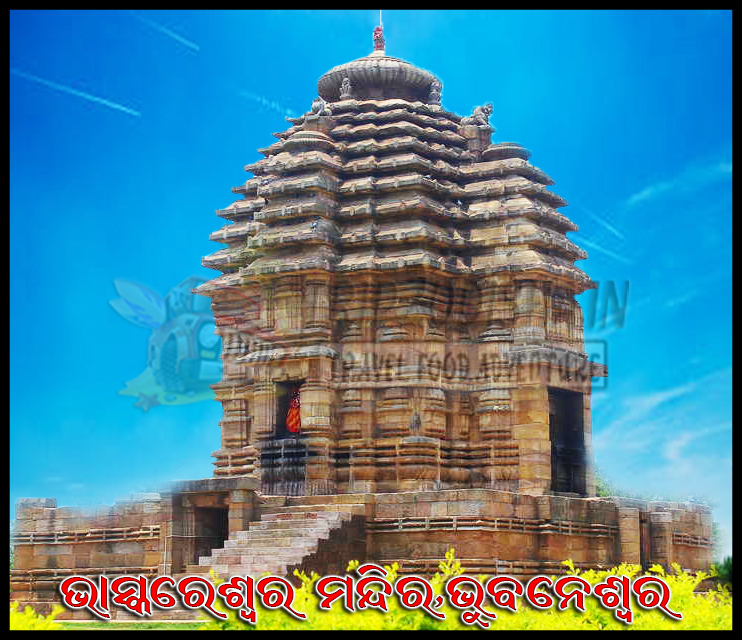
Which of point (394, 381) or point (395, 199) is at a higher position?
point (395, 199)

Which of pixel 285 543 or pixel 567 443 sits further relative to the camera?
pixel 567 443

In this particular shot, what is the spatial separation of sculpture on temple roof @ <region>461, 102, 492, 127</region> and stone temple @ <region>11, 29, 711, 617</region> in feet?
1.84

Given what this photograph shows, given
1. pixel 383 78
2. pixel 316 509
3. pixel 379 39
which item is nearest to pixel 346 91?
pixel 383 78

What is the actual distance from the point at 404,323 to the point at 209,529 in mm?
6475

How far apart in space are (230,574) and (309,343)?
7.26 metres

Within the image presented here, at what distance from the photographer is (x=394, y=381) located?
101 ft

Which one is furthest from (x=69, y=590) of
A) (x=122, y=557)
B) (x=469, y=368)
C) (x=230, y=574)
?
(x=469, y=368)

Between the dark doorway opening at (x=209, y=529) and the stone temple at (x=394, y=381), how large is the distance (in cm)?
4

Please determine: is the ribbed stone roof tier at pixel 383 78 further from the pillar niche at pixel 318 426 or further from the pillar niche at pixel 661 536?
the pillar niche at pixel 661 536

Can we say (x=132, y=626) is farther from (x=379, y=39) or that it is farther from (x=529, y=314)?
(x=379, y=39)

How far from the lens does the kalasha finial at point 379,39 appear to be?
36.4 m

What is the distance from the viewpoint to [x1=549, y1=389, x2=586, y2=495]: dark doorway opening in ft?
104

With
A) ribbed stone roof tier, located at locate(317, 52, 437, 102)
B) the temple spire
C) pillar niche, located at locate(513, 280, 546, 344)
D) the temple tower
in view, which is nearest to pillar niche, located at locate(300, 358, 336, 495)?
the temple tower

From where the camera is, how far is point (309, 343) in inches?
1225
